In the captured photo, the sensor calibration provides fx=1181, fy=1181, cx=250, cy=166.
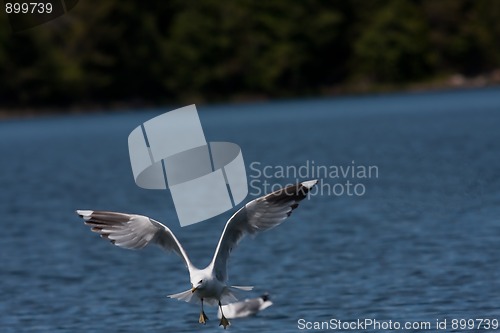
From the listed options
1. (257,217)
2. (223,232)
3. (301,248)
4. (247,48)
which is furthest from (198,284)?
(247,48)

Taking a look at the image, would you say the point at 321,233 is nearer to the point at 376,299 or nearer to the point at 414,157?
the point at 376,299

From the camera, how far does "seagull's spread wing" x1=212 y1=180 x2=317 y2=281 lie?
10773mm

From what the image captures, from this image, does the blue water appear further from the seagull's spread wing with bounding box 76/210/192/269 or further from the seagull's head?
the seagull's head

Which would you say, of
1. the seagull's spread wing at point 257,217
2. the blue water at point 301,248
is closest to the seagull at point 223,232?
the seagull's spread wing at point 257,217

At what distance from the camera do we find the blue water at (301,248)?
13266 mm

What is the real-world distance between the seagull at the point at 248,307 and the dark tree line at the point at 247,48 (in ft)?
221

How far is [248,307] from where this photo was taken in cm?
1334

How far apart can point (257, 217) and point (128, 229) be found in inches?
49.4

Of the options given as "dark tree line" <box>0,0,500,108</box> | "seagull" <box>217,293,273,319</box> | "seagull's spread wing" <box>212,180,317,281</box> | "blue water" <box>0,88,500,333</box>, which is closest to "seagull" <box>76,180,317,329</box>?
"seagull's spread wing" <box>212,180,317,281</box>

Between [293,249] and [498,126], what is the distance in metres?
26.6

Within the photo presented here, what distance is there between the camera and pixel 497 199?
21.1 m

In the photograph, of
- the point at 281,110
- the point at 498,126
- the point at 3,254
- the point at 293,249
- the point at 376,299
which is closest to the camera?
the point at 376,299

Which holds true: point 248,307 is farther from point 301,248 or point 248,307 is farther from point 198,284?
point 301,248

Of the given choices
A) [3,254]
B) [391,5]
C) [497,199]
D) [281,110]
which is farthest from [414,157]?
[391,5]
